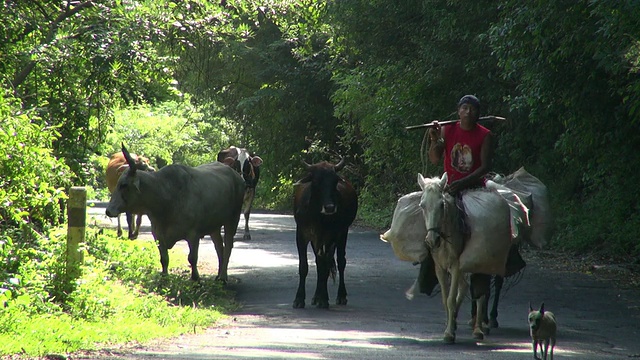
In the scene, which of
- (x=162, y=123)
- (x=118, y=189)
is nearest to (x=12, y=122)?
(x=118, y=189)

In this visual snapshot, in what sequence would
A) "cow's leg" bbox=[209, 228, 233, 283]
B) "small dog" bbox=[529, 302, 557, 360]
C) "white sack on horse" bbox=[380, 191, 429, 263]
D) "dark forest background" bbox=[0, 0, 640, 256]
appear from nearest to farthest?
"small dog" bbox=[529, 302, 557, 360]
"white sack on horse" bbox=[380, 191, 429, 263]
"dark forest background" bbox=[0, 0, 640, 256]
"cow's leg" bbox=[209, 228, 233, 283]

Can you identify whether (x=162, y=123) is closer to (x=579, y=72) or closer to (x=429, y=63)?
(x=429, y=63)

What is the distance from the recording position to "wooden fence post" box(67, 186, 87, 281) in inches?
456

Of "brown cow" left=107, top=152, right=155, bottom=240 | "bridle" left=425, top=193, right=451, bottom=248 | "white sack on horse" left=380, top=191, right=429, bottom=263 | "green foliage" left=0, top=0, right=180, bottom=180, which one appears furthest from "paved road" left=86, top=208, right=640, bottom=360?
"green foliage" left=0, top=0, right=180, bottom=180

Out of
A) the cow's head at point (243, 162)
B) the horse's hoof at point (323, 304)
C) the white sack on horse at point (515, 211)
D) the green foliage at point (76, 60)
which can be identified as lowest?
the horse's hoof at point (323, 304)

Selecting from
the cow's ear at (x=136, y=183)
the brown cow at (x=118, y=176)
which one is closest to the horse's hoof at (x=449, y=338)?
the cow's ear at (x=136, y=183)

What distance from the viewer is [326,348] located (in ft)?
32.7

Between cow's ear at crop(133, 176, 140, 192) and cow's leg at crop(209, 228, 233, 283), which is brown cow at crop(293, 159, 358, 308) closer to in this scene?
cow's leg at crop(209, 228, 233, 283)

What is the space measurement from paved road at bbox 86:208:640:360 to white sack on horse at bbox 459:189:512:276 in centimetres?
82

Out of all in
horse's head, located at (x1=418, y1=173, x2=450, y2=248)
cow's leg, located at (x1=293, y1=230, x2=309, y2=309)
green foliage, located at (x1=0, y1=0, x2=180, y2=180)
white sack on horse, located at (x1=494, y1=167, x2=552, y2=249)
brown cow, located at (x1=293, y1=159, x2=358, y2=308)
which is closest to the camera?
horse's head, located at (x1=418, y1=173, x2=450, y2=248)

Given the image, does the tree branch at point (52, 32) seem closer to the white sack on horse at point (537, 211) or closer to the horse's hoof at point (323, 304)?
the horse's hoof at point (323, 304)

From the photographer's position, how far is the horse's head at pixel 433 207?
1089cm

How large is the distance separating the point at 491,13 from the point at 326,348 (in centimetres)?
1154

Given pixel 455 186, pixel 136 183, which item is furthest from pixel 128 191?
pixel 455 186
